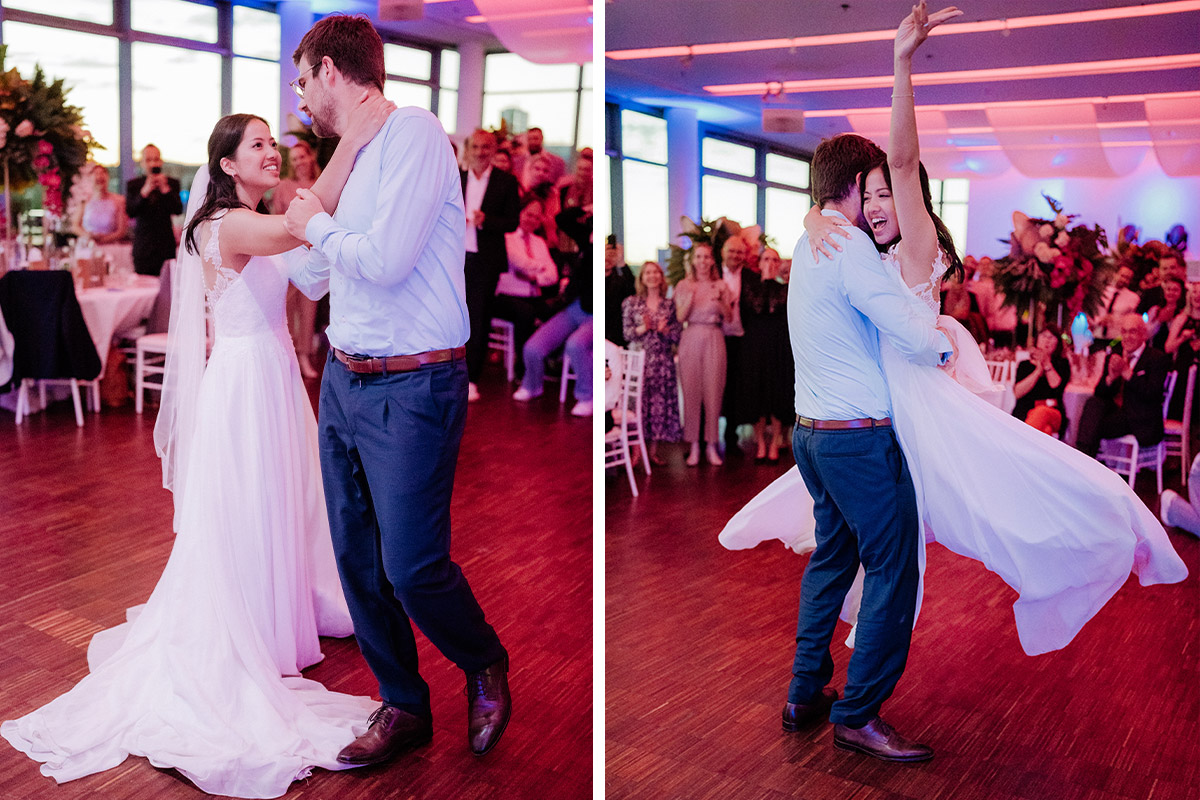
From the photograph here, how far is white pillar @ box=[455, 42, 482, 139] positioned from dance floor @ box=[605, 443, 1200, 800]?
8.03 meters

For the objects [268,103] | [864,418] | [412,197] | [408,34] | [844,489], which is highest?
[408,34]

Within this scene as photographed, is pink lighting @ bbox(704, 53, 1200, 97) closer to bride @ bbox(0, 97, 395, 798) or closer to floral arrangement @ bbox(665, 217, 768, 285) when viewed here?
bride @ bbox(0, 97, 395, 798)

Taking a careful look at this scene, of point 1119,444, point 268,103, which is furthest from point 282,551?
point 268,103

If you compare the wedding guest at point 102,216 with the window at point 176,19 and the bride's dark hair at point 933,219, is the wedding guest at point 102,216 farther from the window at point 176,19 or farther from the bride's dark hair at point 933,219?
the bride's dark hair at point 933,219

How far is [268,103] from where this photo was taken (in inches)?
385

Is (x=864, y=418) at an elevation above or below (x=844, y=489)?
above

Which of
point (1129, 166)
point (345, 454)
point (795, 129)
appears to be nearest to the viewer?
point (345, 454)

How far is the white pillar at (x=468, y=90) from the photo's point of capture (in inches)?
444

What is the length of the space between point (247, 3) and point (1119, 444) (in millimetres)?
8353

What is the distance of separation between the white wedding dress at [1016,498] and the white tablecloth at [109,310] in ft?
16.4

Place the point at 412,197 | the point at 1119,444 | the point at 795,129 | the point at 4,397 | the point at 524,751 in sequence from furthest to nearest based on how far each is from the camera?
the point at 4,397, the point at 1119,444, the point at 795,129, the point at 524,751, the point at 412,197

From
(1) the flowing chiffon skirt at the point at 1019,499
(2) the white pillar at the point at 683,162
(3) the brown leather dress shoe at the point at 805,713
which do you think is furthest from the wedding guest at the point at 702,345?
(1) the flowing chiffon skirt at the point at 1019,499

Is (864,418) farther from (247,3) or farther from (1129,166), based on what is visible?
(247,3)

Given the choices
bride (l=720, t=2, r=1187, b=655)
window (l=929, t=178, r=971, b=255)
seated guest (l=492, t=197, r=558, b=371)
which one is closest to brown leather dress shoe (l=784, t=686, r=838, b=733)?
bride (l=720, t=2, r=1187, b=655)
